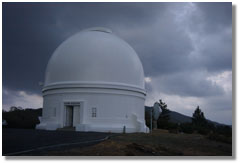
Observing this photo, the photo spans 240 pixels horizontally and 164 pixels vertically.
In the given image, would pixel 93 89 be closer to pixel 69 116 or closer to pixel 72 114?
pixel 72 114

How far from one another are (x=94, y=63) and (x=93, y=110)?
339 cm

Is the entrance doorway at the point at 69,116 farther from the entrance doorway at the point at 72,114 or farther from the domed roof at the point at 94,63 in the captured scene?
the domed roof at the point at 94,63

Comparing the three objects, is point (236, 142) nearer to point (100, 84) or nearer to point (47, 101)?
point (100, 84)

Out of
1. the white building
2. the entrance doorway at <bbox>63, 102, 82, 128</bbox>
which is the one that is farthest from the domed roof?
the entrance doorway at <bbox>63, 102, 82, 128</bbox>

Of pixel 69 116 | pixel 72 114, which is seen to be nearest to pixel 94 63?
pixel 72 114

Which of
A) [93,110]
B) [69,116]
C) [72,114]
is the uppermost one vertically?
[93,110]

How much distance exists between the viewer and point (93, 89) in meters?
19.7

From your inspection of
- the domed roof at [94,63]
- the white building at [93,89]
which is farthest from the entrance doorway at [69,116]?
the domed roof at [94,63]

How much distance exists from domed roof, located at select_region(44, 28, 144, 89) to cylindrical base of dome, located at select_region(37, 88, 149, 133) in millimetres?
799

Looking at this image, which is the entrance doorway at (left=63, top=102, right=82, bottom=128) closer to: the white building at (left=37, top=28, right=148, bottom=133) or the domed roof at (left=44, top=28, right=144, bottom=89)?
the white building at (left=37, top=28, right=148, bottom=133)

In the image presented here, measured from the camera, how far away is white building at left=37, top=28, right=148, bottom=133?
19.6 metres

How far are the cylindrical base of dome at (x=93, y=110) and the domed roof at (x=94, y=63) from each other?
2.62ft

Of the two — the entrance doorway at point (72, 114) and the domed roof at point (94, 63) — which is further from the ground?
the domed roof at point (94, 63)

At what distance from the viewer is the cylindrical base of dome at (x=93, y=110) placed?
19469 millimetres
